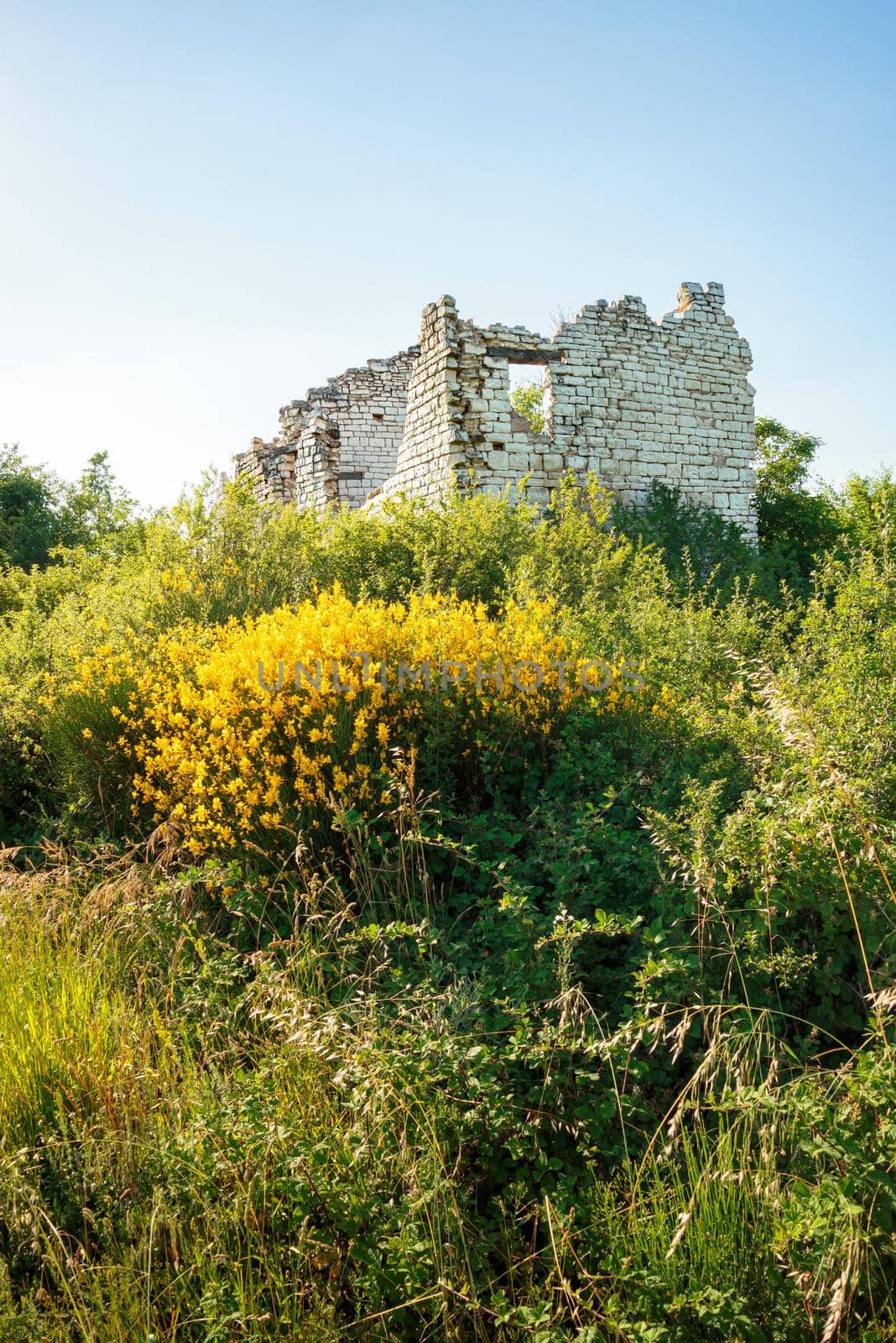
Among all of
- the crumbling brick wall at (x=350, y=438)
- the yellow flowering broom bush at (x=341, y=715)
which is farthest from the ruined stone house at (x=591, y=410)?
the yellow flowering broom bush at (x=341, y=715)

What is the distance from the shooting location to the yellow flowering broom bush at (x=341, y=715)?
394 centimetres

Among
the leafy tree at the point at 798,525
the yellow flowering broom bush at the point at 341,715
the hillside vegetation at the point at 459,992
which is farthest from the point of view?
the leafy tree at the point at 798,525

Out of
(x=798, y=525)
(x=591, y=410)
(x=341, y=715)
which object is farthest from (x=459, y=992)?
(x=798, y=525)

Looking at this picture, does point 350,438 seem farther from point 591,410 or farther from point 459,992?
point 459,992

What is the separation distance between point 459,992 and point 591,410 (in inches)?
419

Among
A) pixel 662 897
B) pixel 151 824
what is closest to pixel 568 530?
pixel 151 824

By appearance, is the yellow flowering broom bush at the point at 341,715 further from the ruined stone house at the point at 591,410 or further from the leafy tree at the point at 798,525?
the leafy tree at the point at 798,525

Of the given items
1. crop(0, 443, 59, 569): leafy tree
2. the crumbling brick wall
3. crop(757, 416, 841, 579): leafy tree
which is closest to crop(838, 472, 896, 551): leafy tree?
crop(757, 416, 841, 579): leafy tree

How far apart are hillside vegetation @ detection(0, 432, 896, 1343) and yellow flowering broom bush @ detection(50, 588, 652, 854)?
0.08 ft

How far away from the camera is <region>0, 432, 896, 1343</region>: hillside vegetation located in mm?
1987

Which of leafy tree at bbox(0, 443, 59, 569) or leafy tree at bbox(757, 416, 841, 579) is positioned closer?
leafy tree at bbox(757, 416, 841, 579)

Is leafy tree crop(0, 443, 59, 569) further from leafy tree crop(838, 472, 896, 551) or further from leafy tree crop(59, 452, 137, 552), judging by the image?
leafy tree crop(838, 472, 896, 551)

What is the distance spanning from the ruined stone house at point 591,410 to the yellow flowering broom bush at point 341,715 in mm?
6069

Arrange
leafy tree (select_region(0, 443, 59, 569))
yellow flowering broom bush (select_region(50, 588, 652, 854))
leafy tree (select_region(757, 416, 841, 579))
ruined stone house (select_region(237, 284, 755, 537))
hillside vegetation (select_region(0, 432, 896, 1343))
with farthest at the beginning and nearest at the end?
leafy tree (select_region(0, 443, 59, 569))
leafy tree (select_region(757, 416, 841, 579))
ruined stone house (select_region(237, 284, 755, 537))
yellow flowering broom bush (select_region(50, 588, 652, 854))
hillside vegetation (select_region(0, 432, 896, 1343))
